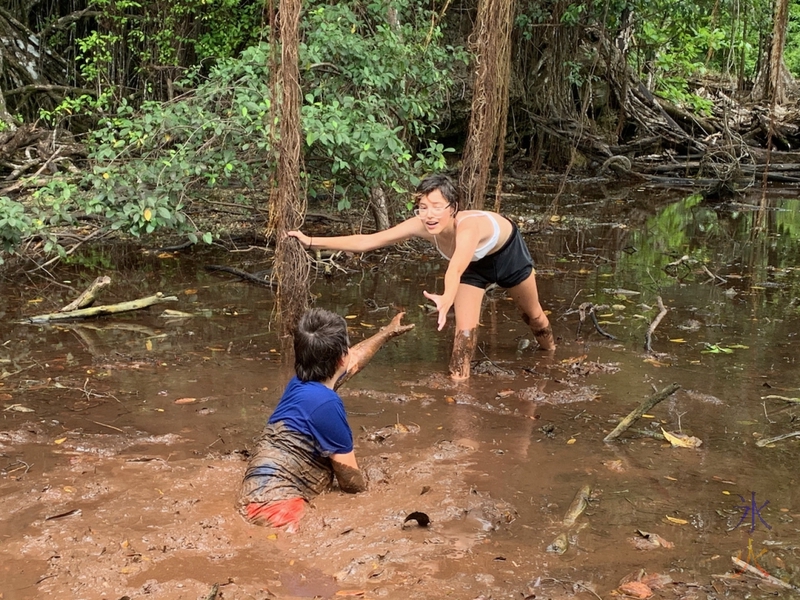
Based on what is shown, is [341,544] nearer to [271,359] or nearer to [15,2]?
[271,359]

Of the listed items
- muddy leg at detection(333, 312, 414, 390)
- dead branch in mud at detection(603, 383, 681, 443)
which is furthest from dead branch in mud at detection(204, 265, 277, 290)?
dead branch in mud at detection(603, 383, 681, 443)

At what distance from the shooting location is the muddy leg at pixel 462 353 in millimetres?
5367

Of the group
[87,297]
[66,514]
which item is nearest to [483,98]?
[87,297]

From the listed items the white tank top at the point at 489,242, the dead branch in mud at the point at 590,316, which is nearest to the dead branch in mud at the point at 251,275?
the dead branch in mud at the point at 590,316

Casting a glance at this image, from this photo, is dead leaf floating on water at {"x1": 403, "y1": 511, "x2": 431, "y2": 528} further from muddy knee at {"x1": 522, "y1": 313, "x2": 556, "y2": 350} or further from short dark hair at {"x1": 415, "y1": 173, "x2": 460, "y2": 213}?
muddy knee at {"x1": 522, "y1": 313, "x2": 556, "y2": 350}

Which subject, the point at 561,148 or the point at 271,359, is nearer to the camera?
the point at 271,359

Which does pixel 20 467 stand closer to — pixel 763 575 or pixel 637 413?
pixel 637 413

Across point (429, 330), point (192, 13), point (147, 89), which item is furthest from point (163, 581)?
point (192, 13)

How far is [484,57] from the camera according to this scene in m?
6.12

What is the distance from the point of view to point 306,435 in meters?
3.48

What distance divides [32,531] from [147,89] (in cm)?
1022

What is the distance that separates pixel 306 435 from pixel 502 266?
7.68 ft

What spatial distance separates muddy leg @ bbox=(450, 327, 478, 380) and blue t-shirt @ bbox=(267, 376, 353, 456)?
1966 millimetres

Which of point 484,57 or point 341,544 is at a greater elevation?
point 484,57
